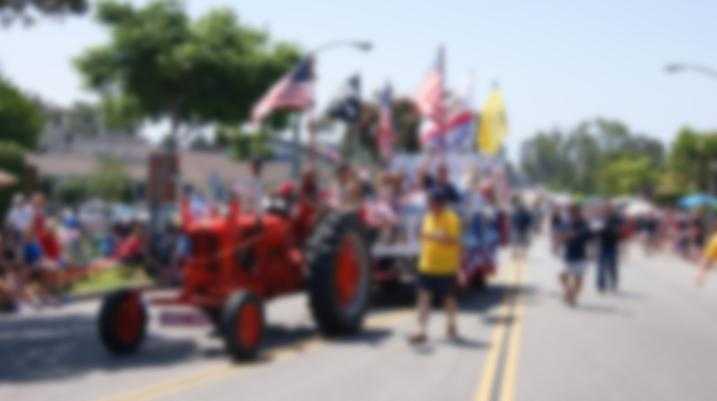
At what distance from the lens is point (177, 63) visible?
1198 inches

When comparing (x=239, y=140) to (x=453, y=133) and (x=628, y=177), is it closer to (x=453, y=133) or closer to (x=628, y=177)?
(x=453, y=133)

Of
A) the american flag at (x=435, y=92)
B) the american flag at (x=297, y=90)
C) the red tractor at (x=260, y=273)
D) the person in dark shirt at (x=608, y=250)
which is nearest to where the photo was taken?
the red tractor at (x=260, y=273)

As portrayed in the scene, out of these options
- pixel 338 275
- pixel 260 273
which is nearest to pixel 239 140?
pixel 338 275

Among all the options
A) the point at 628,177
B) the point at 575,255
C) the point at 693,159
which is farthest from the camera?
the point at 628,177

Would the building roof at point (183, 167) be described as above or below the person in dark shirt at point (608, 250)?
above

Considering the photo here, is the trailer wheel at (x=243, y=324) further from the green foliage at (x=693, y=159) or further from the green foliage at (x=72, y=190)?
the green foliage at (x=693, y=159)

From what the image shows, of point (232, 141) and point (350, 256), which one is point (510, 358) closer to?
point (350, 256)

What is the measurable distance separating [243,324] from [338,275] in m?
2.33

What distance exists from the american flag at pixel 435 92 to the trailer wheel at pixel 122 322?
8.63 m

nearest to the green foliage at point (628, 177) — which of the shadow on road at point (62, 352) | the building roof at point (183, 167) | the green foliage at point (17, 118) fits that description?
the building roof at point (183, 167)

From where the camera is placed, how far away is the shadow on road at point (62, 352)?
1067 centimetres

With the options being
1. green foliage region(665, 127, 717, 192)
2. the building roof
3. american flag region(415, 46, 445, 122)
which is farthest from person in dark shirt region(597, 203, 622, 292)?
green foliage region(665, 127, 717, 192)

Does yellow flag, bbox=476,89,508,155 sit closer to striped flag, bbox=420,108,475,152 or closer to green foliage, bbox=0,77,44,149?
striped flag, bbox=420,108,475,152

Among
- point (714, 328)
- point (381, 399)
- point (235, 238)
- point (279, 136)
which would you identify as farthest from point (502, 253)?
point (381, 399)
